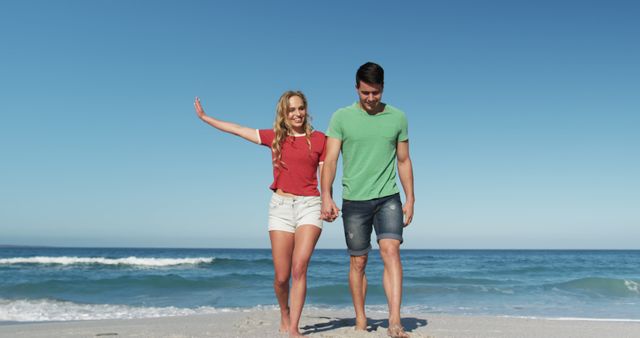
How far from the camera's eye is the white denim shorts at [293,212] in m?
4.26

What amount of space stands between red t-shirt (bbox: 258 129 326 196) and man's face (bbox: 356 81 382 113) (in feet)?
1.45

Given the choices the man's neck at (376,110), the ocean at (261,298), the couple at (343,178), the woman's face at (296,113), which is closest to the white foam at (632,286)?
the ocean at (261,298)

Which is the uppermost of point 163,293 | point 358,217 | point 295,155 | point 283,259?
point 295,155

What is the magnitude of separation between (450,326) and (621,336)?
5.18ft

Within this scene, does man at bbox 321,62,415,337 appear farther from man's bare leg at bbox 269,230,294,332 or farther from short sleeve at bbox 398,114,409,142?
man's bare leg at bbox 269,230,294,332

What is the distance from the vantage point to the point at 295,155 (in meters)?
4.30

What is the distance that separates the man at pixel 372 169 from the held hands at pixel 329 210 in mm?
15

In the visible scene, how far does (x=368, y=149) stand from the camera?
4305 mm

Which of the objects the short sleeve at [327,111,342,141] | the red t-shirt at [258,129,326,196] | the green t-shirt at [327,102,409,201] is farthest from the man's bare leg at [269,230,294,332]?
the short sleeve at [327,111,342,141]

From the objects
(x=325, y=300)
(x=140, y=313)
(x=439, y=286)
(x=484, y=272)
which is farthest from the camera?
(x=484, y=272)

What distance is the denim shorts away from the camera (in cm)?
430

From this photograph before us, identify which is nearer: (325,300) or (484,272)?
(325,300)

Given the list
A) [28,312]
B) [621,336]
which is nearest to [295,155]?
[621,336]

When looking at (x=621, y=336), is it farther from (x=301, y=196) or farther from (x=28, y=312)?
(x=28, y=312)
